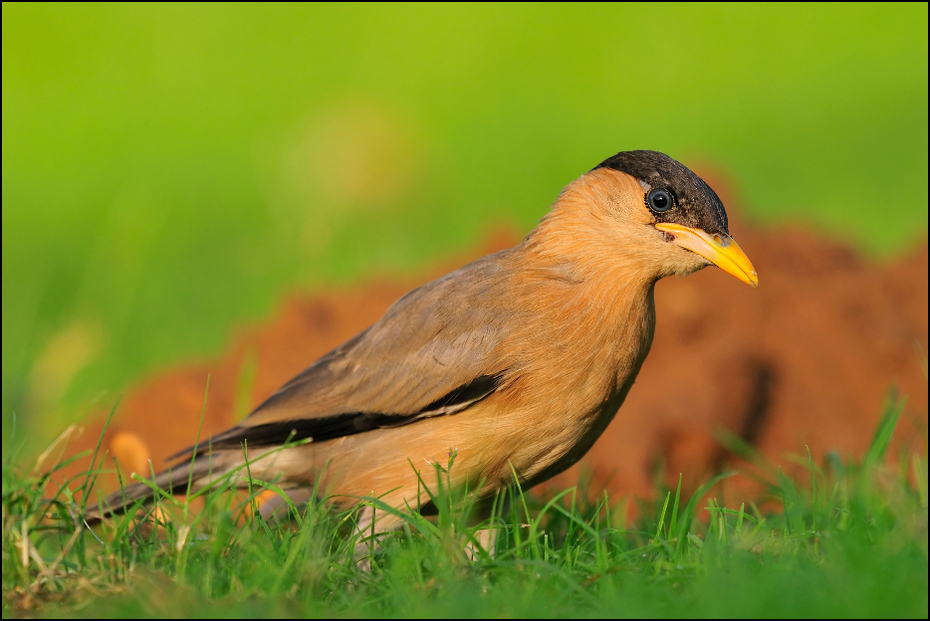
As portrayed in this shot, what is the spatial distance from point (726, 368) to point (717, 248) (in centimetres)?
267

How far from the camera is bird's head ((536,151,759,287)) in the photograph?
4.16 meters

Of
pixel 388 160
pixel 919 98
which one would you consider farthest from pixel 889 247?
pixel 388 160

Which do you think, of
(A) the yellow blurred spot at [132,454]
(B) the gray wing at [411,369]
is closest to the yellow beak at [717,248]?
(B) the gray wing at [411,369]

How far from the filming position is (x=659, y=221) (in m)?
4.23

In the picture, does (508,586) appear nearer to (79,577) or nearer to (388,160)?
(79,577)

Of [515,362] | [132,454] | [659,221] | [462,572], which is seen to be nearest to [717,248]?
[659,221]

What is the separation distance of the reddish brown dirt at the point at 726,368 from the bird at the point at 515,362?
6.90 feet

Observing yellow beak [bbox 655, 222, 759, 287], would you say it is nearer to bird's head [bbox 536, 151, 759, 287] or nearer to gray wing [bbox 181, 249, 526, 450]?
bird's head [bbox 536, 151, 759, 287]

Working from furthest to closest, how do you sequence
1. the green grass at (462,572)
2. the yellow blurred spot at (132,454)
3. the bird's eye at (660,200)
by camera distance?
the yellow blurred spot at (132,454)
the bird's eye at (660,200)
the green grass at (462,572)

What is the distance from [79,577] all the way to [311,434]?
5.21ft

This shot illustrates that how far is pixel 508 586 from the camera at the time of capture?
119 inches

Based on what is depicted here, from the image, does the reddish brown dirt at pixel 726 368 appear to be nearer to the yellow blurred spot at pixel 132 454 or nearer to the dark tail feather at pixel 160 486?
the yellow blurred spot at pixel 132 454

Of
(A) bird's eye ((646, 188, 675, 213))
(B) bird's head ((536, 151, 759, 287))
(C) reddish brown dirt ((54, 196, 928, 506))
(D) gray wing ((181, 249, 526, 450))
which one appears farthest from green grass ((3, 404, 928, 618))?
(C) reddish brown dirt ((54, 196, 928, 506))

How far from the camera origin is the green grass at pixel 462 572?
270cm
